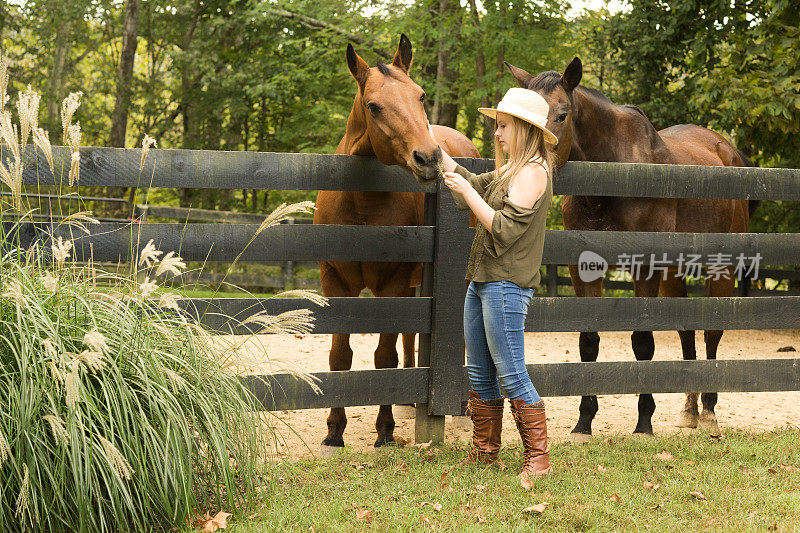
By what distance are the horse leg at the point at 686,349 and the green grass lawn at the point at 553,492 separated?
4.24 ft

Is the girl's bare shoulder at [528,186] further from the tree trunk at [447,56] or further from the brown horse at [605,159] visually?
the tree trunk at [447,56]

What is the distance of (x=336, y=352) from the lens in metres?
4.61

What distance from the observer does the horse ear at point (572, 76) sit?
459 cm

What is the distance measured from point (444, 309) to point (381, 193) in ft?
2.70

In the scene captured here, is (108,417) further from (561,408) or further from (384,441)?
(561,408)

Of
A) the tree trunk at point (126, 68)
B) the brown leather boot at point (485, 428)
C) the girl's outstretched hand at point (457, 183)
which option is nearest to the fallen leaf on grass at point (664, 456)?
the brown leather boot at point (485, 428)

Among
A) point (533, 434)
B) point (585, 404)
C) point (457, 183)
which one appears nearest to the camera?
point (457, 183)

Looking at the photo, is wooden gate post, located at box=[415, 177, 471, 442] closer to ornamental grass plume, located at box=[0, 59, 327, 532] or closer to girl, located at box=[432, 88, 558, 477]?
girl, located at box=[432, 88, 558, 477]

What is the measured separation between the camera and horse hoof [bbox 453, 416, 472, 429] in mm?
5141

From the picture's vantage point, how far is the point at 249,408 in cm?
318

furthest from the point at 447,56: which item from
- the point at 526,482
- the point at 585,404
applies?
the point at 526,482

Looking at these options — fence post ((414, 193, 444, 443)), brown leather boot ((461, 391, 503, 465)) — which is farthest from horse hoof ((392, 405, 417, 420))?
brown leather boot ((461, 391, 503, 465))

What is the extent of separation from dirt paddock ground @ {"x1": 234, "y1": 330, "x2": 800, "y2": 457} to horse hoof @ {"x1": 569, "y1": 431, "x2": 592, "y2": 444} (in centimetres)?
11

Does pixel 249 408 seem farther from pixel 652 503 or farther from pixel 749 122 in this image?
pixel 749 122
